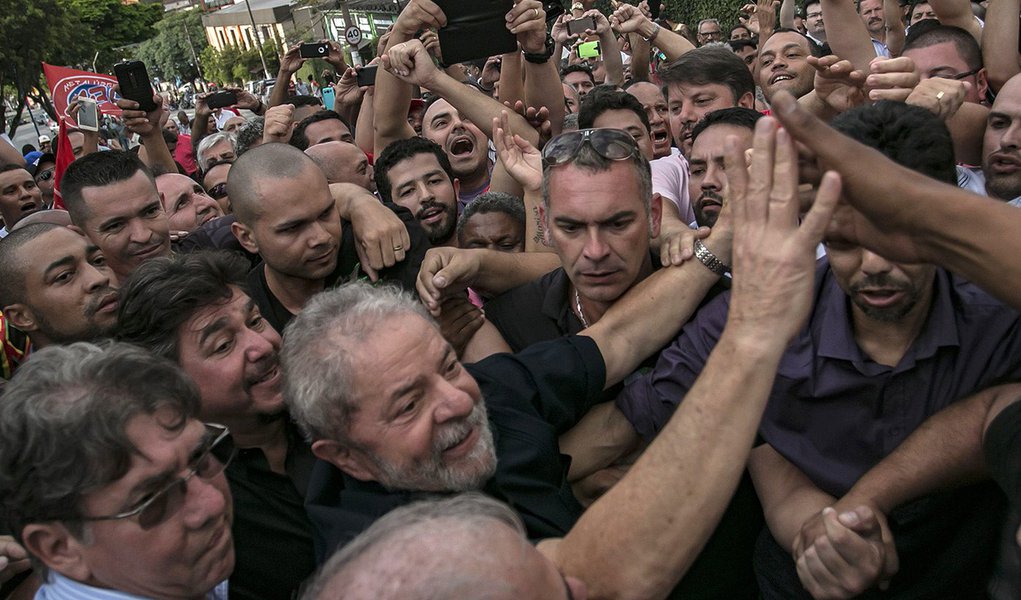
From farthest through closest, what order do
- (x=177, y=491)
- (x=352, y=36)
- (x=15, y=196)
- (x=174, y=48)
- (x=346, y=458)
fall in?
1. (x=174, y=48)
2. (x=352, y=36)
3. (x=15, y=196)
4. (x=346, y=458)
5. (x=177, y=491)

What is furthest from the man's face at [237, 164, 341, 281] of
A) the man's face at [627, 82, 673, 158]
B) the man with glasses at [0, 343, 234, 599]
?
the man's face at [627, 82, 673, 158]

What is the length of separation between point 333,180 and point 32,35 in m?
30.9

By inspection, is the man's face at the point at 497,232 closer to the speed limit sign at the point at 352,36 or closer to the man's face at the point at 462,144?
the man's face at the point at 462,144

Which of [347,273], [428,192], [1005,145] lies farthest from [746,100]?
[347,273]

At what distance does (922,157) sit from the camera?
1.91 meters

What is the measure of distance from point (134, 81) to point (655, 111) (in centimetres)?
347

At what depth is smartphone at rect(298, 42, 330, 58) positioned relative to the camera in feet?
22.7

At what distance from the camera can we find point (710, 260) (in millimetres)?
2330

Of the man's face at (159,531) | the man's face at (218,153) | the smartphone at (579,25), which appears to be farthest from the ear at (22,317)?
the smartphone at (579,25)

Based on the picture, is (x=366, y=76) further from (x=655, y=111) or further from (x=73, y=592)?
(x=73, y=592)

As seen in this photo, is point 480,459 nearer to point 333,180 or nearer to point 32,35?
point 333,180

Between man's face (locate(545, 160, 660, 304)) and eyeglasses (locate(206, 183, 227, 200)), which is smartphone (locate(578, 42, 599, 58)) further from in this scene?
man's face (locate(545, 160, 660, 304))

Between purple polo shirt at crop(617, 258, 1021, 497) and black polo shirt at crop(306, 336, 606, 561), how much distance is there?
10.4 inches

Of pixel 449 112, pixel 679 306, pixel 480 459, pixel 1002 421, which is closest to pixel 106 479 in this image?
pixel 480 459
